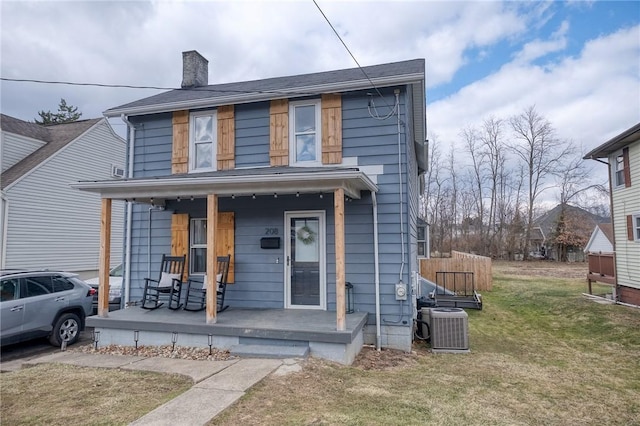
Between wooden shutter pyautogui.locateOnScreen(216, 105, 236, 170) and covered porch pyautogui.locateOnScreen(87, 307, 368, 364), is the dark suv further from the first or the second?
wooden shutter pyautogui.locateOnScreen(216, 105, 236, 170)

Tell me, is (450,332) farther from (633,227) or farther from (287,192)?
(633,227)

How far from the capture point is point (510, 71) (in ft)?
56.3

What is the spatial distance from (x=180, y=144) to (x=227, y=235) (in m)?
2.25

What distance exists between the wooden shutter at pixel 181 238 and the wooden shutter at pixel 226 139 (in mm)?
1307

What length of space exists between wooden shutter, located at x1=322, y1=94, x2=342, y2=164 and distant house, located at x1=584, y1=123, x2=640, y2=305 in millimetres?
8403

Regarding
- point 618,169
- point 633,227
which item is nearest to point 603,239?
point 618,169

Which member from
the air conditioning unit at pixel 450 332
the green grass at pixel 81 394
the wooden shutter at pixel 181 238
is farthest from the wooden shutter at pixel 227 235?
the air conditioning unit at pixel 450 332

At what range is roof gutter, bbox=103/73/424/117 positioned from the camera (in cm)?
649

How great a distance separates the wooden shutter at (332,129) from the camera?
6918 millimetres

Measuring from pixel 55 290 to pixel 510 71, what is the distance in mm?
18732

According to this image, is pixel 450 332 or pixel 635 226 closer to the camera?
pixel 450 332

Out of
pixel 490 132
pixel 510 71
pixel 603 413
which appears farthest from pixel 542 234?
pixel 603 413

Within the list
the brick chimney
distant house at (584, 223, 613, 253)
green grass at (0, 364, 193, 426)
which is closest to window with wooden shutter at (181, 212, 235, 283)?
green grass at (0, 364, 193, 426)

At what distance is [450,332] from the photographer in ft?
21.0
